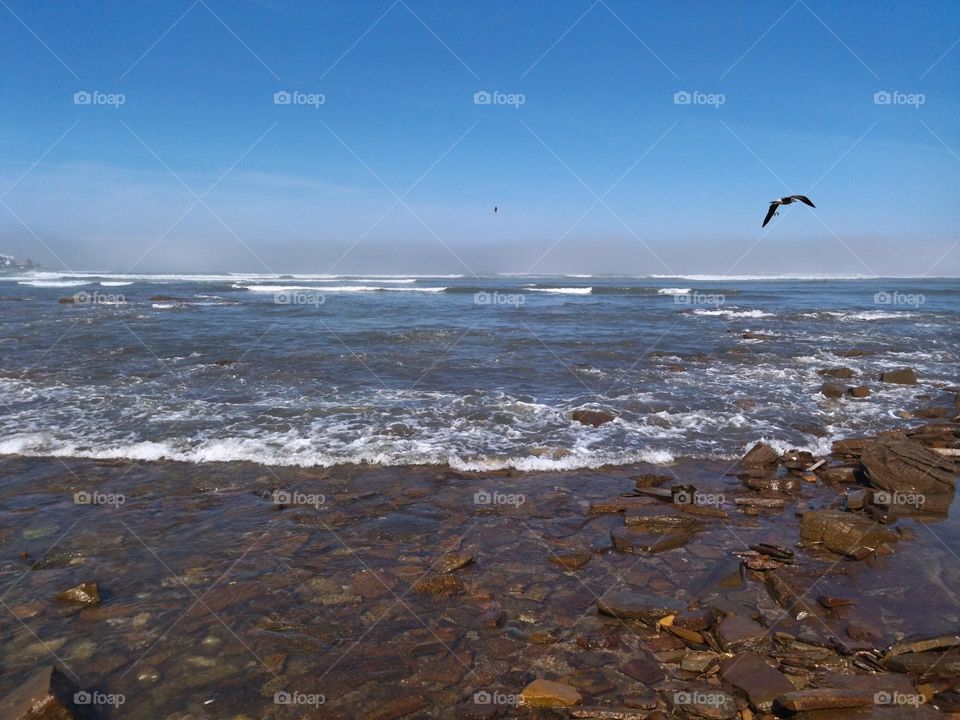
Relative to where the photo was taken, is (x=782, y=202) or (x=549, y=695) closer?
(x=549, y=695)

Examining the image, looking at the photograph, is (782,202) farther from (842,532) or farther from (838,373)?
(838,373)

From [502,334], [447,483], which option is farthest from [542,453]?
[502,334]

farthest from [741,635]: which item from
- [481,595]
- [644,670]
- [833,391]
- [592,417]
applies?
[833,391]

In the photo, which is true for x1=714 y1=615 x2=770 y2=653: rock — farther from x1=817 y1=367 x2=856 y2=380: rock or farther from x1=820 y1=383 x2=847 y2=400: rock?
x1=817 y1=367 x2=856 y2=380: rock

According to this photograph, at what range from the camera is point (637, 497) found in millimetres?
7293

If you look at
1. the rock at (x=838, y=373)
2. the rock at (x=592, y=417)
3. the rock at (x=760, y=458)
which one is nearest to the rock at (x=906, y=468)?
the rock at (x=760, y=458)

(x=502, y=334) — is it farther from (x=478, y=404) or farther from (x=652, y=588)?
(x=652, y=588)

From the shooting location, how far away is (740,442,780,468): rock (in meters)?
8.54

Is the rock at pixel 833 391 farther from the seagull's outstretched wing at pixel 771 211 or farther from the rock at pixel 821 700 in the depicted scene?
the rock at pixel 821 700

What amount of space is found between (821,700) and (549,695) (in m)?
1.76

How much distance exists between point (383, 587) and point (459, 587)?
2.37ft

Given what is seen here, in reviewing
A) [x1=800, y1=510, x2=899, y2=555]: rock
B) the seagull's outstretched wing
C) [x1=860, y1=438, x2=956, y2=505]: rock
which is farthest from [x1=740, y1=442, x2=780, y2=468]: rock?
the seagull's outstretched wing

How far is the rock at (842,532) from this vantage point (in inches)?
232

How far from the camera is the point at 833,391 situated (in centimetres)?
1305
